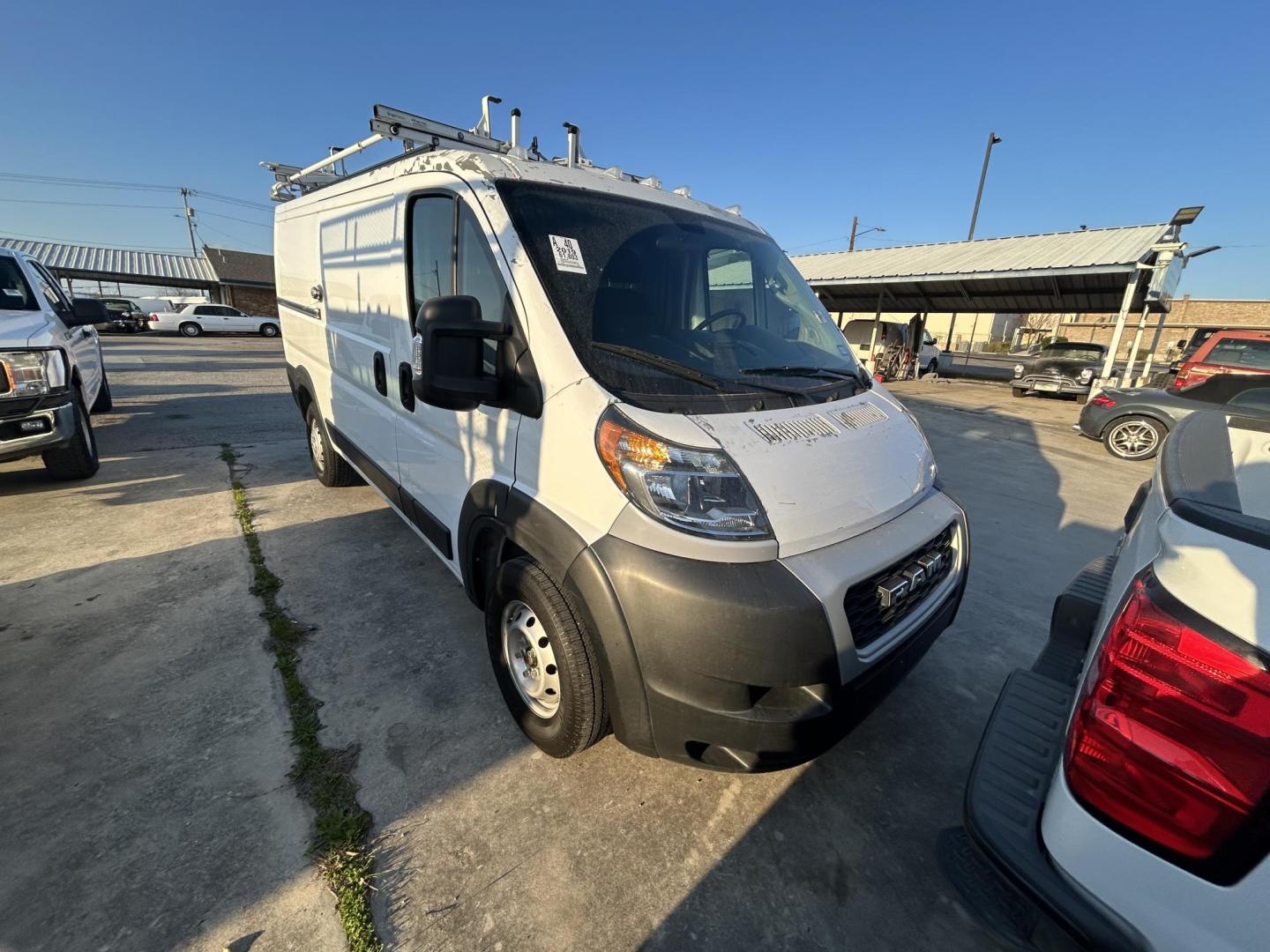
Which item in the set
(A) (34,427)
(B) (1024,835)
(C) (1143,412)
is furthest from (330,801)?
(C) (1143,412)

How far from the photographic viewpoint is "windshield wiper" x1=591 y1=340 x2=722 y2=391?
6.13 feet

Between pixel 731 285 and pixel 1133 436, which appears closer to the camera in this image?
pixel 731 285

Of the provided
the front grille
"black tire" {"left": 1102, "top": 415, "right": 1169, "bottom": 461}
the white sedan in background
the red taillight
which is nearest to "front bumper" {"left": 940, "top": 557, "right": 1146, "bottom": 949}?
the red taillight

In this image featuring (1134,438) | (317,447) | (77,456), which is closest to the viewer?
(77,456)

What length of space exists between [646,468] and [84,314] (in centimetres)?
640

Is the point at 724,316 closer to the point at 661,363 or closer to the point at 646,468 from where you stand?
the point at 661,363

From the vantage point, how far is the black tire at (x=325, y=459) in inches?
176

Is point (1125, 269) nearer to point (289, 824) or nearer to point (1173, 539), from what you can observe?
point (1173, 539)

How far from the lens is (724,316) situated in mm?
2488

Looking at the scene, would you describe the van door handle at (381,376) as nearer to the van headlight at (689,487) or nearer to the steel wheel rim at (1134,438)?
the van headlight at (689,487)

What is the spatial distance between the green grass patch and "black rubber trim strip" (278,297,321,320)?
235 centimetres

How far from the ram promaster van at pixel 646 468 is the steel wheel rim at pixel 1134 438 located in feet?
26.0

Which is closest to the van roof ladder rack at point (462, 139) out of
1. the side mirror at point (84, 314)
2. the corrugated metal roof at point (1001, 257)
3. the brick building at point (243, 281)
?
the side mirror at point (84, 314)

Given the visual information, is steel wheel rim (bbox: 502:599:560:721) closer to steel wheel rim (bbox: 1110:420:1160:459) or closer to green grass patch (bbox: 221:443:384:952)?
green grass patch (bbox: 221:443:384:952)
